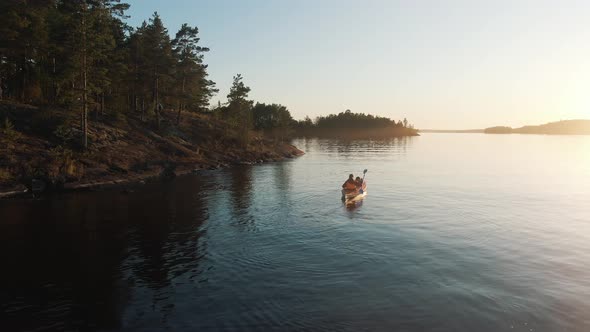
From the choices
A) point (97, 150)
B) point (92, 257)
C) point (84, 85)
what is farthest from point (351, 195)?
point (84, 85)

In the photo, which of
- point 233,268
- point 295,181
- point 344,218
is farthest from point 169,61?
point 233,268

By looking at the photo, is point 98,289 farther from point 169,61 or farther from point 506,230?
point 169,61

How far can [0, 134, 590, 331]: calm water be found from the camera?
534 inches

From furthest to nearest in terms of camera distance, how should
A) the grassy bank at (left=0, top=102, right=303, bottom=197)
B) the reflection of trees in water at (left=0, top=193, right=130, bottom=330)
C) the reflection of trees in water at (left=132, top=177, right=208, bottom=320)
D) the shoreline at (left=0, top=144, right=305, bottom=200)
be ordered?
1. the grassy bank at (left=0, top=102, right=303, bottom=197)
2. the shoreline at (left=0, top=144, right=305, bottom=200)
3. the reflection of trees in water at (left=132, top=177, right=208, bottom=320)
4. the reflection of trees in water at (left=0, top=193, right=130, bottom=330)

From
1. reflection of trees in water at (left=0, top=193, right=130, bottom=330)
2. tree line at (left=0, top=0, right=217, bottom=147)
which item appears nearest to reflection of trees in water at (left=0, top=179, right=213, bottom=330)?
reflection of trees in water at (left=0, top=193, right=130, bottom=330)

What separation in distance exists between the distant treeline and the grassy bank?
1643 millimetres

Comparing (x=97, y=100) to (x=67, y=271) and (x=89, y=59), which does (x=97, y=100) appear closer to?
(x=89, y=59)

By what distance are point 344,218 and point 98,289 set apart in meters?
17.2

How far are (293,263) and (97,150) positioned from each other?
36.5 m

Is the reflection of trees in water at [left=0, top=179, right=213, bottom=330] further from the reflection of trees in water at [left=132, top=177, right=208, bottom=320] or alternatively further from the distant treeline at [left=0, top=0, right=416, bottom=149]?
the distant treeline at [left=0, top=0, right=416, bottom=149]

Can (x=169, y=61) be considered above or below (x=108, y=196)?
above

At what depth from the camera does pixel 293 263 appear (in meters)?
18.9

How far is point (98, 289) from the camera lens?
15.6 m

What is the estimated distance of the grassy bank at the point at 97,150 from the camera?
38.0 metres
